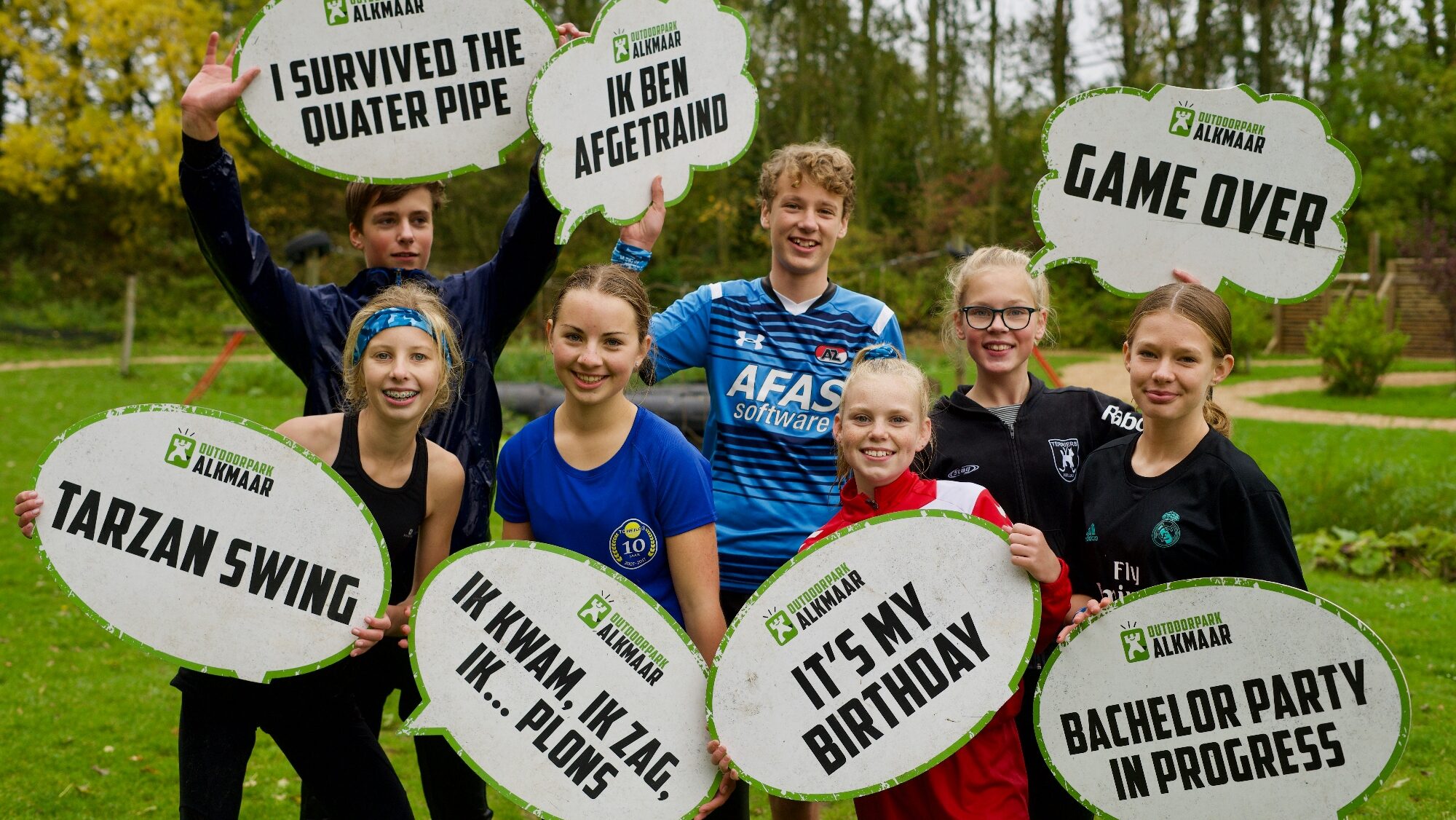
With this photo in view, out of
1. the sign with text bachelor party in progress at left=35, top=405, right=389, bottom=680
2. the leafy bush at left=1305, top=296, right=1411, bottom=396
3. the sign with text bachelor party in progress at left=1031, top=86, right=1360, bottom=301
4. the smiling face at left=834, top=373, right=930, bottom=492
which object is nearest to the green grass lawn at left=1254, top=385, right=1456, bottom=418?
the leafy bush at left=1305, top=296, right=1411, bottom=396

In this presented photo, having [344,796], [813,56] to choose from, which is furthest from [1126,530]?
[813,56]

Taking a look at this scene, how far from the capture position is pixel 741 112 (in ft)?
9.50

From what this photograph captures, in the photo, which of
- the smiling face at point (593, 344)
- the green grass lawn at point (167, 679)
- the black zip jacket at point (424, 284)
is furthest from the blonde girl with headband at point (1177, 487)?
the green grass lawn at point (167, 679)

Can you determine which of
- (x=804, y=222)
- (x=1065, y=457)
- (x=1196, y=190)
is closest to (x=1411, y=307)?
(x=1196, y=190)

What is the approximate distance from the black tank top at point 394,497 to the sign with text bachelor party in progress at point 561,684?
28 centimetres

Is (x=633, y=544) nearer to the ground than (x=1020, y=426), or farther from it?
nearer to the ground

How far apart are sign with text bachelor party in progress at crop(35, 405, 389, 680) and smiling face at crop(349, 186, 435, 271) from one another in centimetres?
68

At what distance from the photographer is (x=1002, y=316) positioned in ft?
8.85

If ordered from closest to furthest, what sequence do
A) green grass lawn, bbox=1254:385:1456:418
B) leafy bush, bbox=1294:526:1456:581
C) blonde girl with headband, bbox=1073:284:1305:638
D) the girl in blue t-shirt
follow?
blonde girl with headband, bbox=1073:284:1305:638
the girl in blue t-shirt
leafy bush, bbox=1294:526:1456:581
green grass lawn, bbox=1254:385:1456:418

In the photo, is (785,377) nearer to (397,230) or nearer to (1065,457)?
(1065,457)

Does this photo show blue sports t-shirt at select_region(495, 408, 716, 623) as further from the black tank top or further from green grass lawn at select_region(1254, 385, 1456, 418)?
green grass lawn at select_region(1254, 385, 1456, 418)

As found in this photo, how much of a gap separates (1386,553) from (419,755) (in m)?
6.46

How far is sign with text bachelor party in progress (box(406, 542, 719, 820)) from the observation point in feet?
7.54

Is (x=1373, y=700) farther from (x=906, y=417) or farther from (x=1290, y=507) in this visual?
(x=1290, y=507)
